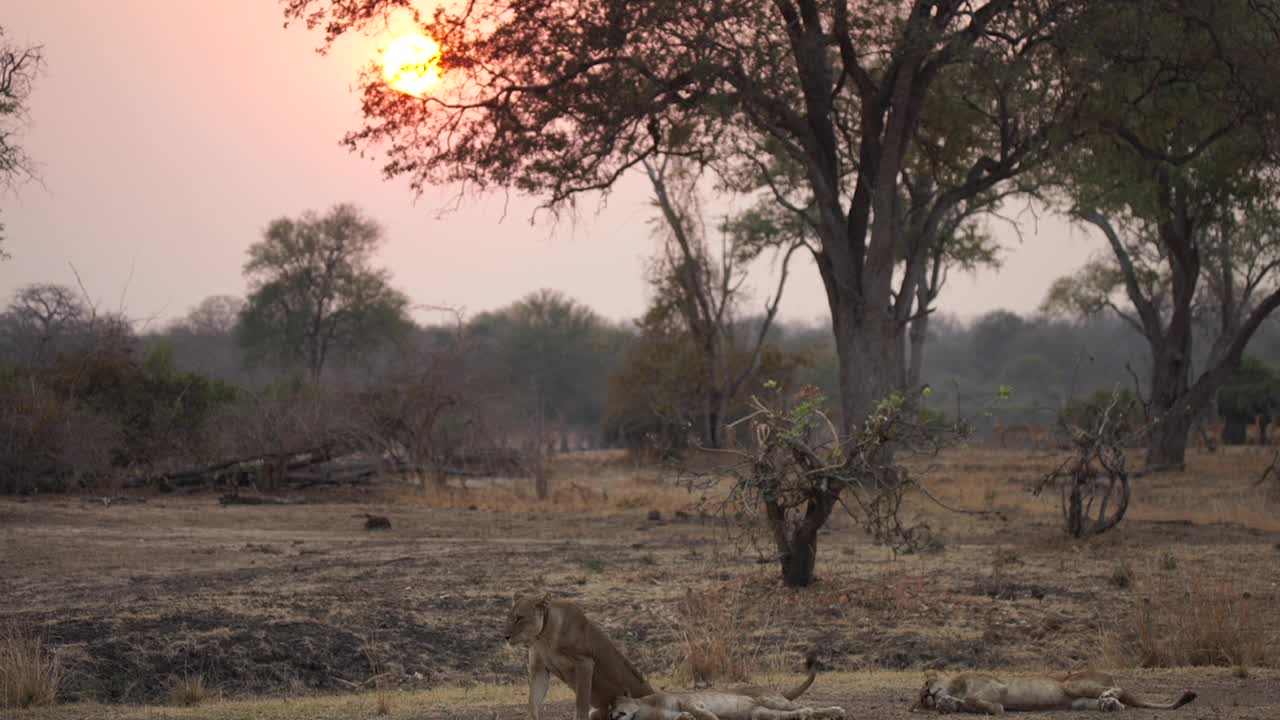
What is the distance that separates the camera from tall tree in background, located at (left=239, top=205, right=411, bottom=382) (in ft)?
164

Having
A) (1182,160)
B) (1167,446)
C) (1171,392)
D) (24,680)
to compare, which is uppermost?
(1182,160)

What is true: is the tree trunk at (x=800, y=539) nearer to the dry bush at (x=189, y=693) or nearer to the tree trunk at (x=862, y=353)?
the dry bush at (x=189, y=693)

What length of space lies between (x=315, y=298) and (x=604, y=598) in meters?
41.1

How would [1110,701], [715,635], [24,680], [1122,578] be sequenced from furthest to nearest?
[1122,578] < [715,635] < [24,680] < [1110,701]

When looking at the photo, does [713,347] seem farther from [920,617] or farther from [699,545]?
[920,617]

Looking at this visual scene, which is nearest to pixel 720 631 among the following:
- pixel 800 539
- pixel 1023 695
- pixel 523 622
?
pixel 1023 695

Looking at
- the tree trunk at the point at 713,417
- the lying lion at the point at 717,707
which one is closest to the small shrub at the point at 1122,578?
the lying lion at the point at 717,707

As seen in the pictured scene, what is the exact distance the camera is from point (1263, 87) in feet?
57.9

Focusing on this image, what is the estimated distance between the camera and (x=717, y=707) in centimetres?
592

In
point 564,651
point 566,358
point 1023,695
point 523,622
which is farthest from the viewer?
point 566,358

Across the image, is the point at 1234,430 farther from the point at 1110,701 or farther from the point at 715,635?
the point at 1110,701

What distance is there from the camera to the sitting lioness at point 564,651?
5785mm

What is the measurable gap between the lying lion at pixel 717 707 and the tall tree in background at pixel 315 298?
4464 cm

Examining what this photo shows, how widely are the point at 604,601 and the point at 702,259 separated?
2514 centimetres
